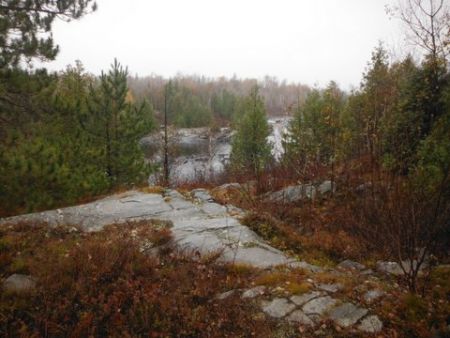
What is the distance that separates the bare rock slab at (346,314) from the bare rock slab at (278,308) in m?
0.52

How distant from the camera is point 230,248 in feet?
Result: 19.4

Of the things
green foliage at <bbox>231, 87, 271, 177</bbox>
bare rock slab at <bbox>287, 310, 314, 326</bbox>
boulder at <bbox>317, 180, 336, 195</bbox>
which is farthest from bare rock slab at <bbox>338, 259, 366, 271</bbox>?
green foliage at <bbox>231, 87, 271, 177</bbox>

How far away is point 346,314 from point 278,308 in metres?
0.83

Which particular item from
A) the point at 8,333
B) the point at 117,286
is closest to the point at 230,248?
the point at 117,286

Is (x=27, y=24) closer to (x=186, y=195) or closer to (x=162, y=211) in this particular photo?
(x=162, y=211)

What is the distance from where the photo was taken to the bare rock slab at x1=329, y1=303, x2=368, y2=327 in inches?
148

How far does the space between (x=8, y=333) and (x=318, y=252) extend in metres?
5.45

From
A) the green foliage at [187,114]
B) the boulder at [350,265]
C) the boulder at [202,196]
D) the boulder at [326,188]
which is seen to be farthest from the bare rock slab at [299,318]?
the green foliage at [187,114]

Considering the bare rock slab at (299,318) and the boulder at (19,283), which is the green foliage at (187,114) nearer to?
the boulder at (19,283)

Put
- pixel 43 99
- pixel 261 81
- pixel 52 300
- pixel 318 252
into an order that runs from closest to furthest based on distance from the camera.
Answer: pixel 52 300 < pixel 318 252 < pixel 43 99 < pixel 261 81

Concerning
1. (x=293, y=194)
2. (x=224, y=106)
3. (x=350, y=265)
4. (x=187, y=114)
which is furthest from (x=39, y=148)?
(x=224, y=106)

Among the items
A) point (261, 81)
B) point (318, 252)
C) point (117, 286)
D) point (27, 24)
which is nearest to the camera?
point (117, 286)

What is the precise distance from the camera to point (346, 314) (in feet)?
12.8

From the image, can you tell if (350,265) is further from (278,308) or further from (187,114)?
(187,114)
